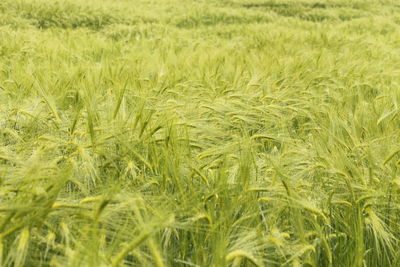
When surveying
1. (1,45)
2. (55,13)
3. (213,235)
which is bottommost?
(213,235)

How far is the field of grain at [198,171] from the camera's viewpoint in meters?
0.71

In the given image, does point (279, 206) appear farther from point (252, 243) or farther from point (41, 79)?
point (41, 79)

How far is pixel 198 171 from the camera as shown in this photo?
3.05 ft

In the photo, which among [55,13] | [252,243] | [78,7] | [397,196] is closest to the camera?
[252,243]

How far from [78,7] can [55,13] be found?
738 millimetres

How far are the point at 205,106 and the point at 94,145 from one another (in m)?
0.61

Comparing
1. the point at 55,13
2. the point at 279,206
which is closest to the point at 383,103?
the point at 279,206

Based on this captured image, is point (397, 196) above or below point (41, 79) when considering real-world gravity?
below

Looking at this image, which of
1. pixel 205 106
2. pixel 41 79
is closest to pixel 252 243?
pixel 205 106

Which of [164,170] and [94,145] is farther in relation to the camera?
[94,145]

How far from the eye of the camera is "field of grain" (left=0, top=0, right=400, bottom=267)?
0.71m

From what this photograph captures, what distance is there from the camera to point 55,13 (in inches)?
268

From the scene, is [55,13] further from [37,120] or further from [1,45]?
[37,120]

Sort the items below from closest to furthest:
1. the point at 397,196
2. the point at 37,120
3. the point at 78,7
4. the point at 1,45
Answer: the point at 397,196 → the point at 37,120 → the point at 1,45 → the point at 78,7
